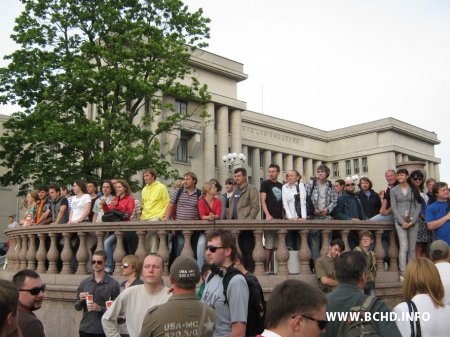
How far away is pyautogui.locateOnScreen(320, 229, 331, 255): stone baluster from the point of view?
797 centimetres

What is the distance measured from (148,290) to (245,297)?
4.08 ft

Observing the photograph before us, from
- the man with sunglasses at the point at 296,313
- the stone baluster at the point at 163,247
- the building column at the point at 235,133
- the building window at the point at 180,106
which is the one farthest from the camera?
the building column at the point at 235,133

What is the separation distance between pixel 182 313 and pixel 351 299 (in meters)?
1.27

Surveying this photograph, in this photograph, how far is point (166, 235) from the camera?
799cm

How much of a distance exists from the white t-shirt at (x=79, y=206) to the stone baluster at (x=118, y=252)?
5.23 feet

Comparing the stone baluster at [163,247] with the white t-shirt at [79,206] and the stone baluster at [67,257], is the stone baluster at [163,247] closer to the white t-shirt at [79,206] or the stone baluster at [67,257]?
the stone baluster at [67,257]

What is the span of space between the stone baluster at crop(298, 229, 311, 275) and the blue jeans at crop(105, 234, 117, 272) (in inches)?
120

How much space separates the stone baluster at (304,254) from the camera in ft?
25.8

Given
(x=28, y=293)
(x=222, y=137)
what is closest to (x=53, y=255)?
(x=28, y=293)

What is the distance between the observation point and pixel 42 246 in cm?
910

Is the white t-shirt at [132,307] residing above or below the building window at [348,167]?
below

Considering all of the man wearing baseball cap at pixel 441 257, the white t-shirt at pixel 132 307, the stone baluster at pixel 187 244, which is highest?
the stone baluster at pixel 187 244

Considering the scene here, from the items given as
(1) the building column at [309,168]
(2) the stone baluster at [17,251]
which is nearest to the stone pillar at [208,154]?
(1) the building column at [309,168]

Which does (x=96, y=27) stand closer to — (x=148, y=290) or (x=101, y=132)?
(x=101, y=132)
